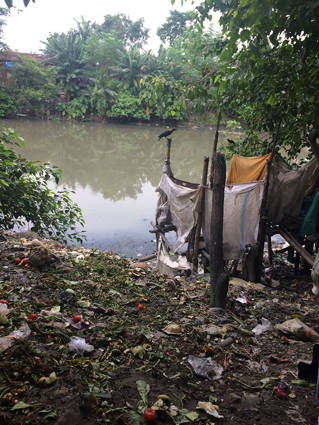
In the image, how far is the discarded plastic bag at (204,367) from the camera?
2.29m

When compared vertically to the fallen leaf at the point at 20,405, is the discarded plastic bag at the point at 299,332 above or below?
below

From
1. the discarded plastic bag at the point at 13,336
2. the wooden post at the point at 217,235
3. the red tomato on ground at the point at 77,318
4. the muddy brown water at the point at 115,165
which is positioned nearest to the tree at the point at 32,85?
the muddy brown water at the point at 115,165

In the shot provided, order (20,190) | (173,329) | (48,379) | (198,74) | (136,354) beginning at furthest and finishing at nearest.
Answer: (198,74) → (20,190) → (173,329) → (136,354) → (48,379)

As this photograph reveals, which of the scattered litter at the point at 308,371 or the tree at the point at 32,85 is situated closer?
the scattered litter at the point at 308,371

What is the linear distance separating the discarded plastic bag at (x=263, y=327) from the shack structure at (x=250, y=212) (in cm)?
142

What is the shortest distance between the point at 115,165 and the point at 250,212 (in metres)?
9.70

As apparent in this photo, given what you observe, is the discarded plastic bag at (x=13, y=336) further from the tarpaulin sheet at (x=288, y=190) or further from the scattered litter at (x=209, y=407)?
the tarpaulin sheet at (x=288, y=190)

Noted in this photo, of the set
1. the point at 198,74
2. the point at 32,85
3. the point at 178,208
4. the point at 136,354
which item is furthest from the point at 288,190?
the point at 32,85

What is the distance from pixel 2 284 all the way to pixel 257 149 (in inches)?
177

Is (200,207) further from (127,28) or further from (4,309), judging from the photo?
(127,28)

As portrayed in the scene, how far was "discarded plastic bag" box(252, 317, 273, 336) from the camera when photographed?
3.08m

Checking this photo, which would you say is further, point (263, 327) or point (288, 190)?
point (288, 190)

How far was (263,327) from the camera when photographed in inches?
124

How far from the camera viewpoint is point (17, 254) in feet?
12.9
